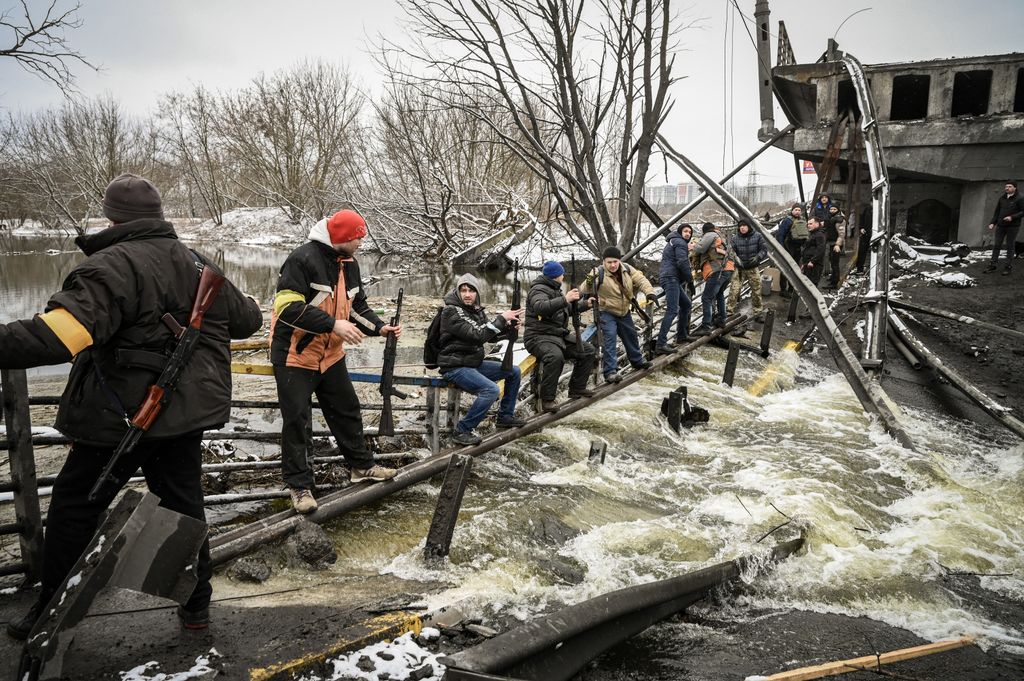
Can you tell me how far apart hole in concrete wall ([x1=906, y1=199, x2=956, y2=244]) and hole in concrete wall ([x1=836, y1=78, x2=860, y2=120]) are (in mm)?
3986

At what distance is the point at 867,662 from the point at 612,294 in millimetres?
5574

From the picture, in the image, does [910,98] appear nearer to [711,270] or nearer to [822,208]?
[822,208]

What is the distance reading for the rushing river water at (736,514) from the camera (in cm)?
437

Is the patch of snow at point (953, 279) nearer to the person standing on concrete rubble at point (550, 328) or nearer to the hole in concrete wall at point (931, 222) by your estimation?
the hole in concrete wall at point (931, 222)

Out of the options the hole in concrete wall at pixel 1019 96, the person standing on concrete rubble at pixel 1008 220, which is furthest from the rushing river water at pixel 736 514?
the hole in concrete wall at pixel 1019 96

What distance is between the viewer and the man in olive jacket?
2.74m

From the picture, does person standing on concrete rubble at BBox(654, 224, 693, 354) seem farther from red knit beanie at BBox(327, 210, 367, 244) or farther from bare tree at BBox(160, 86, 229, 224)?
bare tree at BBox(160, 86, 229, 224)

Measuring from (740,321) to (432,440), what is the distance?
921 centimetres

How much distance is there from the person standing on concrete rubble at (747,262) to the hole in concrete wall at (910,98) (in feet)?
31.8

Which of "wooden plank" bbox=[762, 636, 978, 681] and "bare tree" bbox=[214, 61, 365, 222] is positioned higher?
"bare tree" bbox=[214, 61, 365, 222]

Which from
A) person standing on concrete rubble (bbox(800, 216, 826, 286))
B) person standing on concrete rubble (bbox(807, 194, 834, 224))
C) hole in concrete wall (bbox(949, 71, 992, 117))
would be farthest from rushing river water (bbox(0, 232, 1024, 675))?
hole in concrete wall (bbox(949, 71, 992, 117))

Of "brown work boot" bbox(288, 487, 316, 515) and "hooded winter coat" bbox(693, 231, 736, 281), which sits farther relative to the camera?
"hooded winter coat" bbox(693, 231, 736, 281)

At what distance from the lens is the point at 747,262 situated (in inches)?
531

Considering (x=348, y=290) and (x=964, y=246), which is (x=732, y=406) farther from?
(x=964, y=246)
